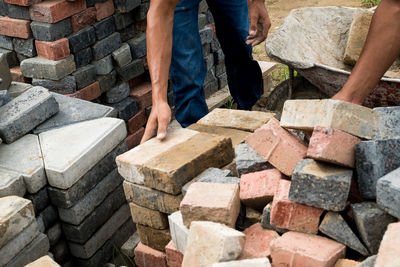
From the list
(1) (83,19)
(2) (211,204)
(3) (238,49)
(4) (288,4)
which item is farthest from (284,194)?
(4) (288,4)

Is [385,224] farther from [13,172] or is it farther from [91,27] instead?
[91,27]

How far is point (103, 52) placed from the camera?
14.5 feet

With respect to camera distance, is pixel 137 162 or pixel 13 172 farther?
pixel 13 172

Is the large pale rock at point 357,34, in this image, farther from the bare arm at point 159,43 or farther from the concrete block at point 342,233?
the concrete block at point 342,233

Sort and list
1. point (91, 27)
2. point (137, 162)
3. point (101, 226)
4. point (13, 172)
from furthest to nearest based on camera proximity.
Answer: point (91, 27), point (101, 226), point (13, 172), point (137, 162)

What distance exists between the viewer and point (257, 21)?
167 inches

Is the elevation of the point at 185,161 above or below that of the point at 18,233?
above

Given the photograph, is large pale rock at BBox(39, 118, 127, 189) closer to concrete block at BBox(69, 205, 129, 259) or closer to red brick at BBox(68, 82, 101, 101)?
concrete block at BBox(69, 205, 129, 259)

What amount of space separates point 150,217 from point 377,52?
140 centimetres

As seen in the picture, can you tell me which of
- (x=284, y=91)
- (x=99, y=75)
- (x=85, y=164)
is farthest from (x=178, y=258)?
(x=284, y=91)

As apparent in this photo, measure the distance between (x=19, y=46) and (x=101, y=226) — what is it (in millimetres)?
1735

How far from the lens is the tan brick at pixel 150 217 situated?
2.88 metres

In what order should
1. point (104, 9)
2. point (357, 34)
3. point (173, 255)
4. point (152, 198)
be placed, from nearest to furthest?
point (173, 255), point (152, 198), point (357, 34), point (104, 9)

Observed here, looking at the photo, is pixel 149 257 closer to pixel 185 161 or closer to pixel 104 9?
pixel 185 161
